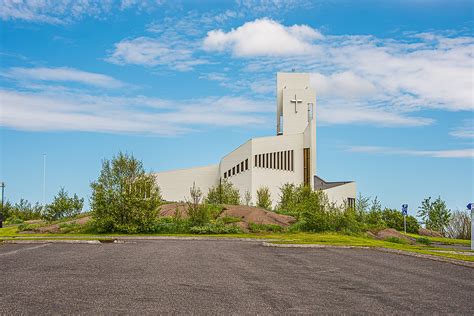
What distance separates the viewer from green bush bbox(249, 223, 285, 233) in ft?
105

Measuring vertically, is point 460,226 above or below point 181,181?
below

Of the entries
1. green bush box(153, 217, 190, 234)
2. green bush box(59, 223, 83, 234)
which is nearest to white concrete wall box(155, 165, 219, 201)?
green bush box(59, 223, 83, 234)

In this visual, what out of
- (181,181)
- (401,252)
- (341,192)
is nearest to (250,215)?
(401,252)

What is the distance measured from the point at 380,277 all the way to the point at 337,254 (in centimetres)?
602

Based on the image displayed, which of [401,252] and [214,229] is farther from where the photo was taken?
[214,229]

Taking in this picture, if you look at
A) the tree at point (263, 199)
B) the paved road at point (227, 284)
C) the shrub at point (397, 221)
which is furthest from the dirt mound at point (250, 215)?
the paved road at point (227, 284)

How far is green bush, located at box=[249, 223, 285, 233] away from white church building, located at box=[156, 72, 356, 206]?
86.4 feet

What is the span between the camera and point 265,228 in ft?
107

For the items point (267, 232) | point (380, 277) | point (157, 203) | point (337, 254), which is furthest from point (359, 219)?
point (380, 277)

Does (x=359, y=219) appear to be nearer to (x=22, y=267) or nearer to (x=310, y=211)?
(x=310, y=211)

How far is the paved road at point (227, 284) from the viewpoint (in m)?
8.86

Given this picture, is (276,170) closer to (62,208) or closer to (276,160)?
(276,160)

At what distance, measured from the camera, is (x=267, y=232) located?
104 ft

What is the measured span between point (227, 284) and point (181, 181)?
56.2 metres
